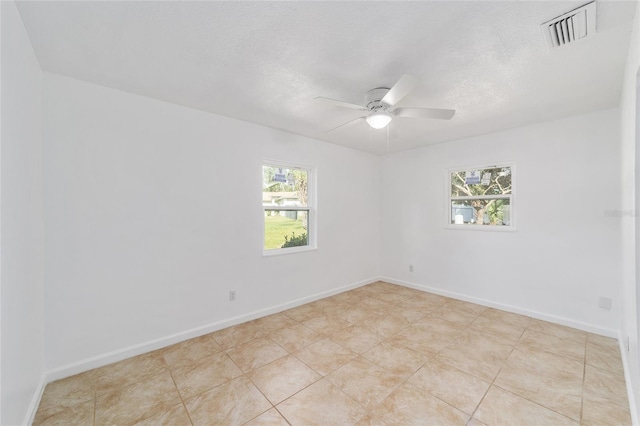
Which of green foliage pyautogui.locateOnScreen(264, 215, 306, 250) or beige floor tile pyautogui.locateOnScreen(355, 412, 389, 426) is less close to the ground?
green foliage pyautogui.locateOnScreen(264, 215, 306, 250)

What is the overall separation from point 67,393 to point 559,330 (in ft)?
15.5

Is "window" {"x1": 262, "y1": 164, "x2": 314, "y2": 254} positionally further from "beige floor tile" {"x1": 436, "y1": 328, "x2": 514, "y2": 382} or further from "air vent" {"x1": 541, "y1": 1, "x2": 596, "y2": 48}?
"air vent" {"x1": 541, "y1": 1, "x2": 596, "y2": 48}

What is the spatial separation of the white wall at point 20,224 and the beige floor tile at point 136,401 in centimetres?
40

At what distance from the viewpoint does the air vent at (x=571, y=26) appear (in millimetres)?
1427

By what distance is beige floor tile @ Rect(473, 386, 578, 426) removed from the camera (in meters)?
1.67

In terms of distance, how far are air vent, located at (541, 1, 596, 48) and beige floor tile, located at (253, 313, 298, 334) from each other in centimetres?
338

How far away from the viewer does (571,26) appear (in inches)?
60.2

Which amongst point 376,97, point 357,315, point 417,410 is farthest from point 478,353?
point 376,97

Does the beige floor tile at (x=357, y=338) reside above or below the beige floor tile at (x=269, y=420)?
above

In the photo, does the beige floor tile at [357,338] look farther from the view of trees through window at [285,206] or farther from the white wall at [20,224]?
the white wall at [20,224]

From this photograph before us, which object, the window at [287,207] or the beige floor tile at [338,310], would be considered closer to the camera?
the beige floor tile at [338,310]

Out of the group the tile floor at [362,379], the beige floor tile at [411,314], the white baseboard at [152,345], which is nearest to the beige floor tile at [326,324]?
the tile floor at [362,379]

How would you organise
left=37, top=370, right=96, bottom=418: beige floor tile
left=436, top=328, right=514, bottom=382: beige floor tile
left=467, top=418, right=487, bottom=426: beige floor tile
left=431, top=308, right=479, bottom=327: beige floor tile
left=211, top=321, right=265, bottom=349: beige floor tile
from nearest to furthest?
left=467, top=418, right=487, bottom=426: beige floor tile < left=37, top=370, right=96, bottom=418: beige floor tile < left=436, top=328, right=514, bottom=382: beige floor tile < left=211, top=321, right=265, bottom=349: beige floor tile < left=431, top=308, right=479, bottom=327: beige floor tile

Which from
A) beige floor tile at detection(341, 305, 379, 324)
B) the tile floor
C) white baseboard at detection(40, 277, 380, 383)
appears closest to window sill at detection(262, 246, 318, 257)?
white baseboard at detection(40, 277, 380, 383)
